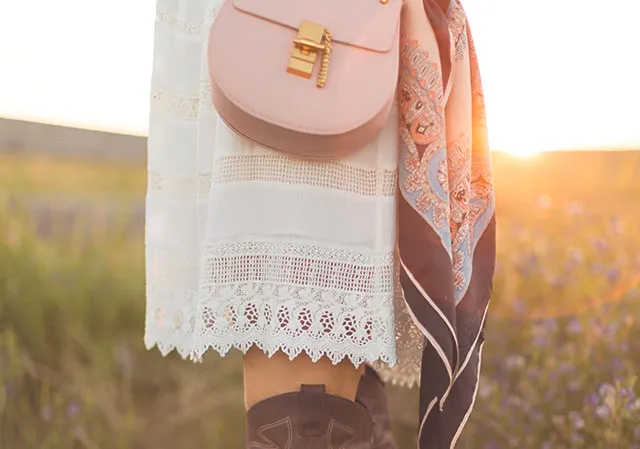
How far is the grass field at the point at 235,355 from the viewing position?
6.53 ft

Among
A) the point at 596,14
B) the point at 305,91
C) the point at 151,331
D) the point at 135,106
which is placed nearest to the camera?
the point at 305,91

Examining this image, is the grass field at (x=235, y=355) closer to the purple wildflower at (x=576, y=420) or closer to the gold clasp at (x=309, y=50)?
the purple wildflower at (x=576, y=420)

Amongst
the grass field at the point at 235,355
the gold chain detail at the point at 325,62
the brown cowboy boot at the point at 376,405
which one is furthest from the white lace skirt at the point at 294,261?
the grass field at the point at 235,355

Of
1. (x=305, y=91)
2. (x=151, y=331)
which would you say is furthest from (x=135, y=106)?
(x=305, y=91)

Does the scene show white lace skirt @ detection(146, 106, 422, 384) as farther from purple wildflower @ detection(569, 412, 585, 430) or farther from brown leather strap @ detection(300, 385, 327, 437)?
purple wildflower @ detection(569, 412, 585, 430)

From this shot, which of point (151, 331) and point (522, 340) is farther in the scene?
point (522, 340)

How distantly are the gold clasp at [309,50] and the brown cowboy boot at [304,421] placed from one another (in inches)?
18.6

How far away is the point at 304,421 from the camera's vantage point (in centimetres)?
102

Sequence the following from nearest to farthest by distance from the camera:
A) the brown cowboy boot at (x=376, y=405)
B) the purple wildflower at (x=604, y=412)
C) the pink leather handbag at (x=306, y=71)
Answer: the pink leather handbag at (x=306, y=71) → the brown cowboy boot at (x=376, y=405) → the purple wildflower at (x=604, y=412)

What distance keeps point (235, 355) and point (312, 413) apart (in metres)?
1.20

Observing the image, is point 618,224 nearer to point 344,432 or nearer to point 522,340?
point 522,340

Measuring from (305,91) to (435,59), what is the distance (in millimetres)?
225

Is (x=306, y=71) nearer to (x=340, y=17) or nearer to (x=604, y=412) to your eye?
(x=340, y=17)

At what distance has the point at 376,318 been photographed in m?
1.04
